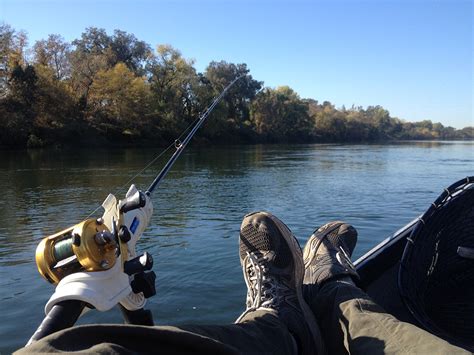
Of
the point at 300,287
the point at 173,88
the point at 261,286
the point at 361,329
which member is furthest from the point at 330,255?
the point at 173,88

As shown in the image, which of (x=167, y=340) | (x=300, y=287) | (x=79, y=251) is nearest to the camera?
(x=167, y=340)

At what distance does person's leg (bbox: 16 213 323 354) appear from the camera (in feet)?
4.52

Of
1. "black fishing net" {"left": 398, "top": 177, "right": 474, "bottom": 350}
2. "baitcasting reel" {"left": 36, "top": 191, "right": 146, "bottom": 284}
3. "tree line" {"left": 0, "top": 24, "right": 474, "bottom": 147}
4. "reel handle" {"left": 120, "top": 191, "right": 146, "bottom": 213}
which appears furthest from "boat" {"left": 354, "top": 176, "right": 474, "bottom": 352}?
"tree line" {"left": 0, "top": 24, "right": 474, "bottom": 147}

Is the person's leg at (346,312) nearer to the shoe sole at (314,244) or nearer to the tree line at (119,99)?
the shoe sole at (314,244)

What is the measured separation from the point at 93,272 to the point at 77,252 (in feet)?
0.32

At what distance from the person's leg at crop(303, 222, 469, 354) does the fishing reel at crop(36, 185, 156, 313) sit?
1018 millimetres

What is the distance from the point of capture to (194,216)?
32.3 ft

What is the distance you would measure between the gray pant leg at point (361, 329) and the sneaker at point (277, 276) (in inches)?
4.0

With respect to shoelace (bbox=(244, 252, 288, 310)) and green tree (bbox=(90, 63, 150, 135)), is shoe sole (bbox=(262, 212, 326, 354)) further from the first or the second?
green tree (bbox=(90, 63, 150, 135))

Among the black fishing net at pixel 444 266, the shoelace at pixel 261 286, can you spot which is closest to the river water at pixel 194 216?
the shoelace at pixel 261 286

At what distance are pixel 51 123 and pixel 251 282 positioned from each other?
4605 centimetres

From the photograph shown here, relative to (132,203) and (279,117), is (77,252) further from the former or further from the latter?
(279,117)

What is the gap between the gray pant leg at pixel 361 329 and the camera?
178 centimetres

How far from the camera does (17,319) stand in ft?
14.3
